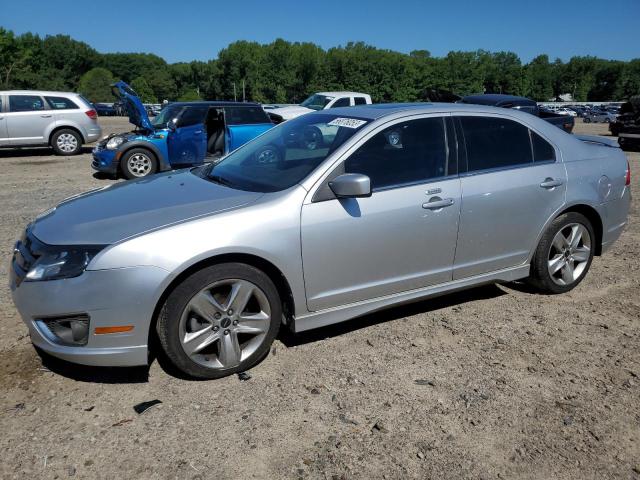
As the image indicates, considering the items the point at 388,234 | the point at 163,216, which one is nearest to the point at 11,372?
the point at 163,216

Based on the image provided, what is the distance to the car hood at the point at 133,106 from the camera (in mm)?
10195

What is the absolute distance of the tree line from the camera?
4006 inches

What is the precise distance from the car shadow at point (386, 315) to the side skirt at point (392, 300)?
278 mm

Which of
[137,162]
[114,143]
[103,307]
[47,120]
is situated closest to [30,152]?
[47,120]

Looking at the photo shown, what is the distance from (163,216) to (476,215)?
220cm

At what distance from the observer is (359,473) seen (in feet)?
8.20

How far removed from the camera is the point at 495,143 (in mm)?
4164

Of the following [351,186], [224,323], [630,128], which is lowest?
[630,128]

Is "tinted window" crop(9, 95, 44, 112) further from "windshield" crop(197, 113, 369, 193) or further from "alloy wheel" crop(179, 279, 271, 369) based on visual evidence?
"alloy wheel" crop(179, 279, 271, 369)

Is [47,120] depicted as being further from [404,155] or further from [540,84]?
[540,84]

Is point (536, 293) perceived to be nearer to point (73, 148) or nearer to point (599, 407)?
point (599, 407)

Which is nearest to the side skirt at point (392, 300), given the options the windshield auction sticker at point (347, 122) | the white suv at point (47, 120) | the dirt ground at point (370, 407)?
the dirt ground at point (370, 407)

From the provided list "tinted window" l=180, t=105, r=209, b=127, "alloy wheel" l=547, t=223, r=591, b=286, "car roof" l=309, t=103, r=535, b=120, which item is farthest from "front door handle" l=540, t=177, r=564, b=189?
"tinted window" l=180, t=105, r=209, b=127

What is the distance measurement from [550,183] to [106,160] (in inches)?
331
